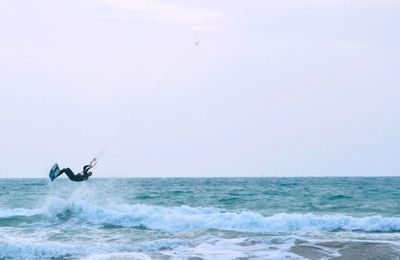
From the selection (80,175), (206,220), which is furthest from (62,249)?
(206,220)

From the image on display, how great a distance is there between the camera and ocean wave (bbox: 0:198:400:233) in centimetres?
2505

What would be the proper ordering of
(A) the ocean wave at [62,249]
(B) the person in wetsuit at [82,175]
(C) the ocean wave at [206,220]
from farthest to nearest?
(C) the ocean wave at [206,220] → (B) the person in wetsuit at [82,175] → (A) the ocean wave at [62,249]

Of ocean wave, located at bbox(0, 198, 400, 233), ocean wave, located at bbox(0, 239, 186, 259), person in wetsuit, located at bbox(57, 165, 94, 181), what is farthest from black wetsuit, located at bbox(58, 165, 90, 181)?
ocean wave, located at bbox(0, 198, 400, 233)

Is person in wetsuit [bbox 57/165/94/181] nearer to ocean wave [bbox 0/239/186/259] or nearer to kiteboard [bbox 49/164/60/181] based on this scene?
kiteboard [bbox 49/164/60/181]

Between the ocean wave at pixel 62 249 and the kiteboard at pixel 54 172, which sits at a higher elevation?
the kiteboard at pixel 54 172

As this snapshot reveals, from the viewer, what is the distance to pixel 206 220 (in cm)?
2712

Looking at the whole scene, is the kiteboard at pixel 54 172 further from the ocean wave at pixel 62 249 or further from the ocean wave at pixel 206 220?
the ocean wave at pixel 206 220

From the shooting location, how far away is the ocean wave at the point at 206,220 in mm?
25047

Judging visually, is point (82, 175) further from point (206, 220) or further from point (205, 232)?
point (206, 220)

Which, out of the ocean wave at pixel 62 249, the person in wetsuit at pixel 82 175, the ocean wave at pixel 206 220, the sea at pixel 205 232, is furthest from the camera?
the ocean wave at pixel 206 220

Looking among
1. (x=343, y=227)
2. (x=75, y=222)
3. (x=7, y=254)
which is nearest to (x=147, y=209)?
(x=75, y=222)

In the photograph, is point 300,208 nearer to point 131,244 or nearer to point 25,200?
point 131,244

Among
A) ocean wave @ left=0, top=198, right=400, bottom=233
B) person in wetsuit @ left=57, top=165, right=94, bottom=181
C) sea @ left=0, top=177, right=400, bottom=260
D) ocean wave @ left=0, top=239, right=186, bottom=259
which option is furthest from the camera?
ocean wave @ left=0, top=198, right=400, bottom=233

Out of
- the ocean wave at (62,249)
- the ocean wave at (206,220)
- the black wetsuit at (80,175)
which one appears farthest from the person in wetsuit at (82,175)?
the ocean wave at (206,220)
